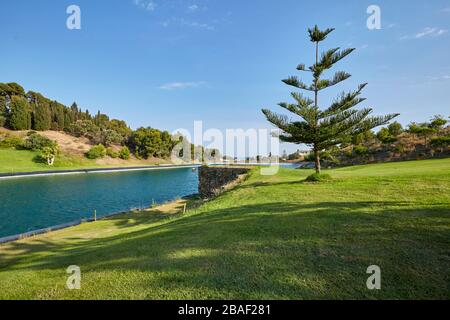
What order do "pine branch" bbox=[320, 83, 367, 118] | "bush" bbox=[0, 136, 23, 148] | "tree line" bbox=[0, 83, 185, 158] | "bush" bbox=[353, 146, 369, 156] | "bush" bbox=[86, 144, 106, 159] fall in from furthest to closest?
"tree line" bbox=[0, 83, 185, 158], "bush" bbox=[86, 144, 106, 159], "bush" bbox=[0, 136, 23, 148], "bush" bbox=[353, 146, 369, 156], "pine branch" bbox=[320, 83, 367, 118]

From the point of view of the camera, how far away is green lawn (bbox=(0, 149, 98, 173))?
136 ft

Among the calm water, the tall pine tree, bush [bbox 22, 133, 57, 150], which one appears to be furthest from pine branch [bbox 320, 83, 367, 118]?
bush [bbox 22, 133, 57, 150]

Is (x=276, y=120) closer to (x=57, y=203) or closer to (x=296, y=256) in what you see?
(x=296, y=256)

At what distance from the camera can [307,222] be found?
4930 mm

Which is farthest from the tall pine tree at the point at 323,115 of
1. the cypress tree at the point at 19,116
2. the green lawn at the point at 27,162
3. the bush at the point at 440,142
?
the cypress tree at the point at 19,116

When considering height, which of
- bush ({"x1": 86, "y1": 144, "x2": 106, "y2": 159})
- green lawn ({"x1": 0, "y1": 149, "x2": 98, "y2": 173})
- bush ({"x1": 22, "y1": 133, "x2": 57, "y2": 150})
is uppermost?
bush ({"x1": 22, "y1": 133, "x2": 57, "y2": 150})

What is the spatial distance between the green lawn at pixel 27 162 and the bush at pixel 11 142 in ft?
5.51

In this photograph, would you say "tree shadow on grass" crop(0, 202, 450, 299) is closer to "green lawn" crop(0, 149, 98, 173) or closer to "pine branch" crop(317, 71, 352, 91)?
"pine branch" crop(317, 71, 352, 91)

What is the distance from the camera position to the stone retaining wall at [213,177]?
70.7 ft

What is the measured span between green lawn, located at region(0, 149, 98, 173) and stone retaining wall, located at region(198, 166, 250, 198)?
38.1 metres

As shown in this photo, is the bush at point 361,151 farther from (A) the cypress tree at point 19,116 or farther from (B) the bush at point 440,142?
(A) the cypress tree at point 19,116

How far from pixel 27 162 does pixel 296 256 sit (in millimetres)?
59304
